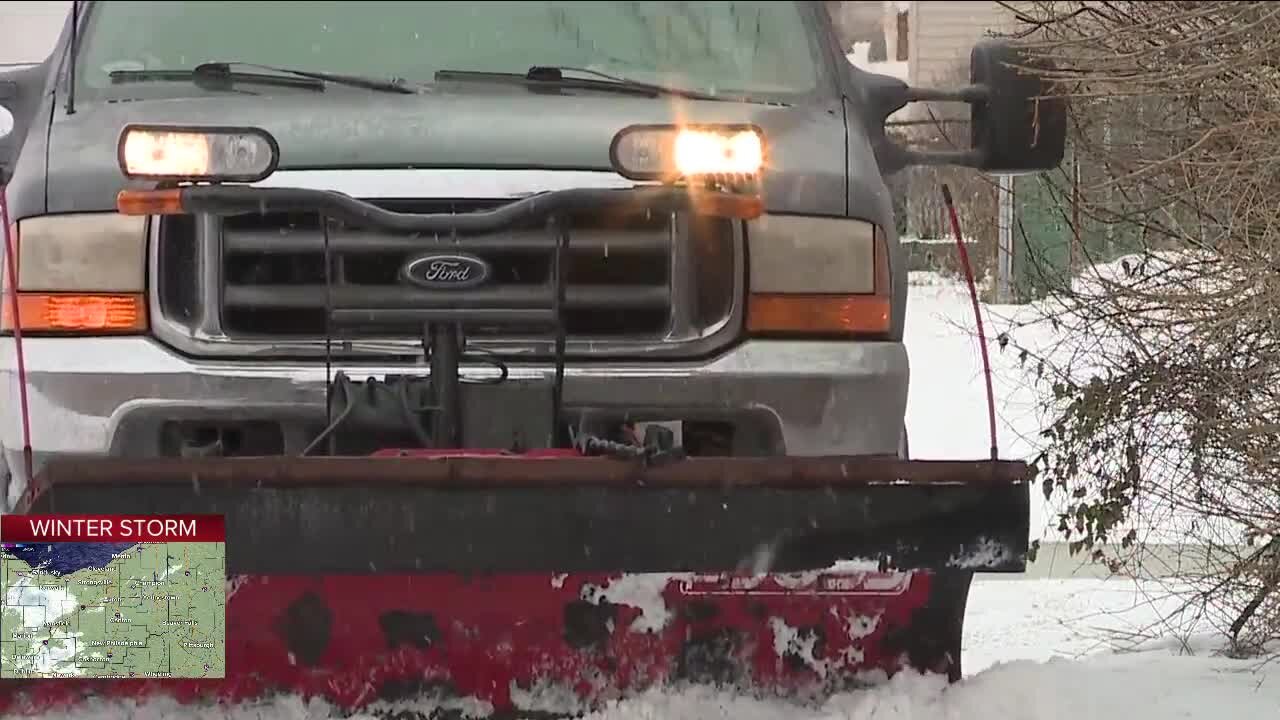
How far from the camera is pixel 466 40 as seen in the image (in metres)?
4.13

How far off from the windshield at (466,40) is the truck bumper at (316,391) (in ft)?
2.85

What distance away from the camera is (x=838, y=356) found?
3.46 m

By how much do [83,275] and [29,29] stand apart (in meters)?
6.56

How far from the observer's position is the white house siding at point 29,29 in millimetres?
6164

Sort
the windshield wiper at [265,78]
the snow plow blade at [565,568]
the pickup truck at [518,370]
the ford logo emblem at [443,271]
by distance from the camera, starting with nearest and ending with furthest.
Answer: the snow plow blade at [565,568]
the pickup truck at [518,370]
the ford logo emblem at [443,271]
the windshield wiper at [265,78]

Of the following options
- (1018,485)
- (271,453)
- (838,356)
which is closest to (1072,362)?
(838,356)

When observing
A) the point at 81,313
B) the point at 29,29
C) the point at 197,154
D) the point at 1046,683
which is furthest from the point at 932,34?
the point at 197,154

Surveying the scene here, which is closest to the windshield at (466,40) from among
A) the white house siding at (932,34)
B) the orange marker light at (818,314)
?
the orange marker light at (818,314)

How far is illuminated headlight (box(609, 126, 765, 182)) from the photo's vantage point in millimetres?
3105

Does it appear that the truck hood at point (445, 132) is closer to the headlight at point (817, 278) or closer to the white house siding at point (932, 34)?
the headlight at point (817, 278)

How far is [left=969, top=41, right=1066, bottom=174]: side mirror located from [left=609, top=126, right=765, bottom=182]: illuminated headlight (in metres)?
1.04

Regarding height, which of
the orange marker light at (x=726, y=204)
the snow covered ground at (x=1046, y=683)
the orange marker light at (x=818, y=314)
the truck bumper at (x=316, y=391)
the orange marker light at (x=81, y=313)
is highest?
the orange marker light at (x=726, y=204)

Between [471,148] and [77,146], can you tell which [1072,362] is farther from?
[77,146]

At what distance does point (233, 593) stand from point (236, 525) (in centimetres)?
43
